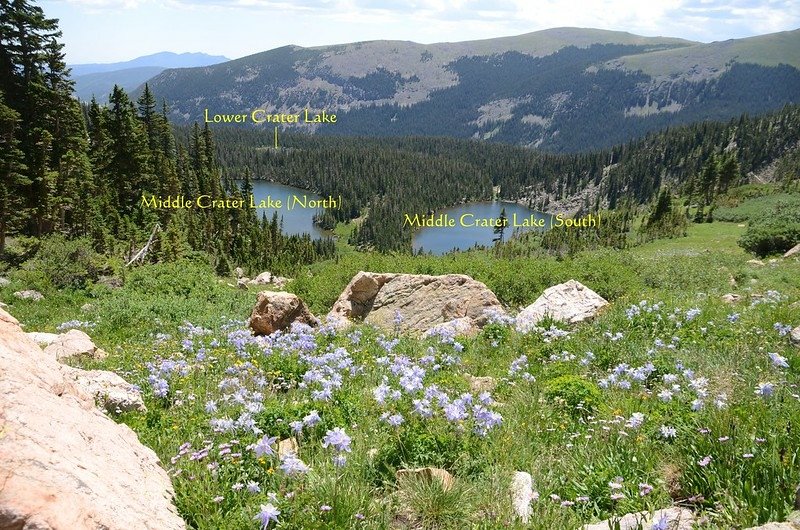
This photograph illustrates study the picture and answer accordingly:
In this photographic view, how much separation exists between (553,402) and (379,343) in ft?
13.1

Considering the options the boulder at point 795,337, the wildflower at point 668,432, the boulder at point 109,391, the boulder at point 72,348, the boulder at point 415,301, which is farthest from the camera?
the boulder at point 415,301

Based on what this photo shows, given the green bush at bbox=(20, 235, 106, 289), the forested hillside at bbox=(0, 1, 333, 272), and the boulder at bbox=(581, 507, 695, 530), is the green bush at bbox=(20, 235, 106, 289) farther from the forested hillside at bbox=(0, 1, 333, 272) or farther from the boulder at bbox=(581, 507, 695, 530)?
the boulder at bbox=(581, 507, 695, 530)

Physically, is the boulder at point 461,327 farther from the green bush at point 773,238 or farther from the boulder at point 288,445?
the green bush at point 773,238

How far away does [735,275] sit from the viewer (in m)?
23.3

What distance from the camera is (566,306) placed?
42.9 ft

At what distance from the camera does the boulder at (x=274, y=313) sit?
514 inches

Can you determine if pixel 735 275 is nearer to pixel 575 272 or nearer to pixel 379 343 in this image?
pixel 575 272

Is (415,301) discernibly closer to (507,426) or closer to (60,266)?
(507,426)

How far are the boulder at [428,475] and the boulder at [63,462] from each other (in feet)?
6.39

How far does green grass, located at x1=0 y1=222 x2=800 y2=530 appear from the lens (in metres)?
4.11

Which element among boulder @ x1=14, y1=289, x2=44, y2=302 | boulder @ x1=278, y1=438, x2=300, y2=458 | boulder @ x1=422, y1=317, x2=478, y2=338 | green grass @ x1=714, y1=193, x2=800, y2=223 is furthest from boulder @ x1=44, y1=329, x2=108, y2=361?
green grass @ x1=714, y1=193, x2=800, y2=223

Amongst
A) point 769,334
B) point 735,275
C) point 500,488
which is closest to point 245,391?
point 500,488

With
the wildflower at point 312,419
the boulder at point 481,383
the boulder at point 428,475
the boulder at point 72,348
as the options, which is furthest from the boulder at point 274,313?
the boulder at point 428,475

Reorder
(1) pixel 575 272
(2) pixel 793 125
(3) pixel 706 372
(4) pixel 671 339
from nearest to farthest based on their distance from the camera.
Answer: (3) pixel 706 372 → (4) pixel 671 339 → (1) pixel 575 272 → (2) pixel 793 125
